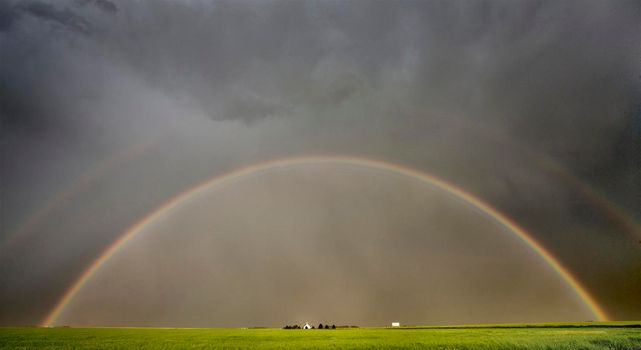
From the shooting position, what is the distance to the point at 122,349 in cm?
2866

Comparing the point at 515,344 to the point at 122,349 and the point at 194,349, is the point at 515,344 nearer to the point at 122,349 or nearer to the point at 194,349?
the point at 194,349

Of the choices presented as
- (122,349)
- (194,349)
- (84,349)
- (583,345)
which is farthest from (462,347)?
(84,349)

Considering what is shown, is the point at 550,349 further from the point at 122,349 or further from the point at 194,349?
the point at 122,349

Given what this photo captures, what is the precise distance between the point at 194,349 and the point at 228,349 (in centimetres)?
234

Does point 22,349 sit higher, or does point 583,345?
point 583,345

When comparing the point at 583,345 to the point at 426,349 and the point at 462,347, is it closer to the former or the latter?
the point at 462,347

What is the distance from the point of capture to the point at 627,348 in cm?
2784

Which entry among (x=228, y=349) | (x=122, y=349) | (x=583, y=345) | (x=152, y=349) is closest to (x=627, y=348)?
(x=583, y=345)

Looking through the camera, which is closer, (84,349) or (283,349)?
(84,349)

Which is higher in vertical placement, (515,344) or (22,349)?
(515,344)

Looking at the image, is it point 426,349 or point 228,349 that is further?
point 228,349

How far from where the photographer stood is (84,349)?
27766 millimetres

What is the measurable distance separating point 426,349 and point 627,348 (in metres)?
12.7

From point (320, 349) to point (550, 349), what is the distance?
14.0 meters
